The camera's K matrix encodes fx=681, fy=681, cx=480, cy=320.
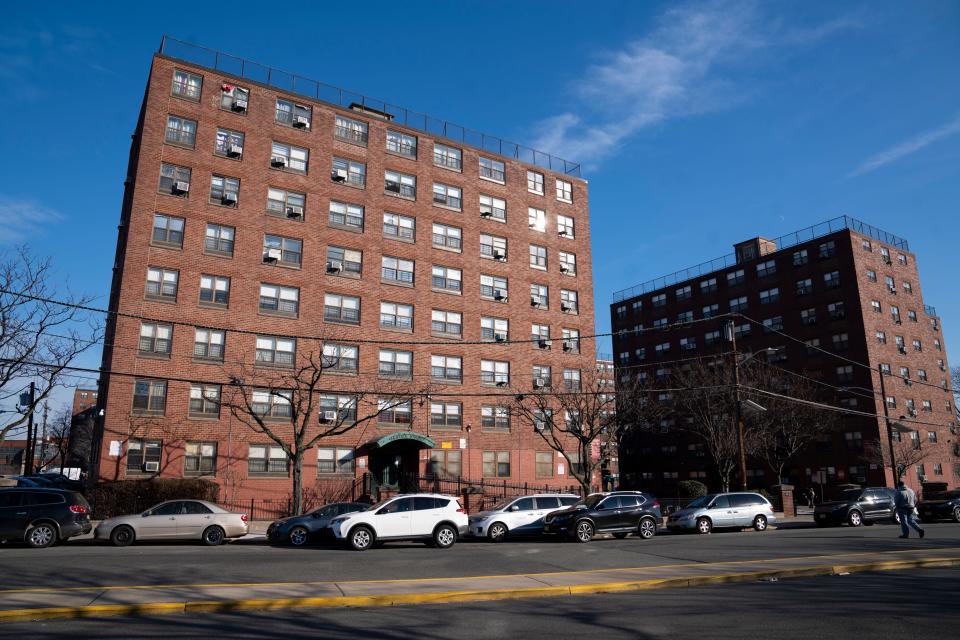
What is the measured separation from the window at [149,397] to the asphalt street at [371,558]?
10.2 meters

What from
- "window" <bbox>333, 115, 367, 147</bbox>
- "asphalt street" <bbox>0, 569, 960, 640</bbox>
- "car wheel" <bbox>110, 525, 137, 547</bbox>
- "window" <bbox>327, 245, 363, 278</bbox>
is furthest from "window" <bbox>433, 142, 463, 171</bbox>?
"asphalt street" <bbox>0, 569, 960, 640</bbox>

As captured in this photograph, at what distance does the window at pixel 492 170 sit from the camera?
44.1 meters

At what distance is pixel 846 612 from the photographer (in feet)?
31.8

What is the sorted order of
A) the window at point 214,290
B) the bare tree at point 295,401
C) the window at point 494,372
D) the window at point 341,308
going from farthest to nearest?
the window at point 494,372
the window at point 341,308
the window at point 214,290
the bare tree at point 295,401

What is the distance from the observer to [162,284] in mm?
32031

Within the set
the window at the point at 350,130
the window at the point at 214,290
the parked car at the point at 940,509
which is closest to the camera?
the parked car at the point at 940,509

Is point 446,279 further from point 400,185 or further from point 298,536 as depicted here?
point 298,536

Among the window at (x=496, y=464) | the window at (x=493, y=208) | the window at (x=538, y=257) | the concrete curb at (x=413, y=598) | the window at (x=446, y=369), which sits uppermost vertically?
the window at (x=493, y=208)

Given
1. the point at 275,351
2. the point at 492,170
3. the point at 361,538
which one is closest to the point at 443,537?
the point at 361,538

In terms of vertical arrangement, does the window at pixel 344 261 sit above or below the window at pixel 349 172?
below

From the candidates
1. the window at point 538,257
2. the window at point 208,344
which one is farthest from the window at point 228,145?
the window at point 538,257

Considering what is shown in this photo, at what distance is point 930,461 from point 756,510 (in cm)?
4433

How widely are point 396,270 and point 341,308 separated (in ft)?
13.5

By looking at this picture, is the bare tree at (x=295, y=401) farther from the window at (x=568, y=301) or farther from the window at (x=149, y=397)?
the window at (x=568, y=301)
